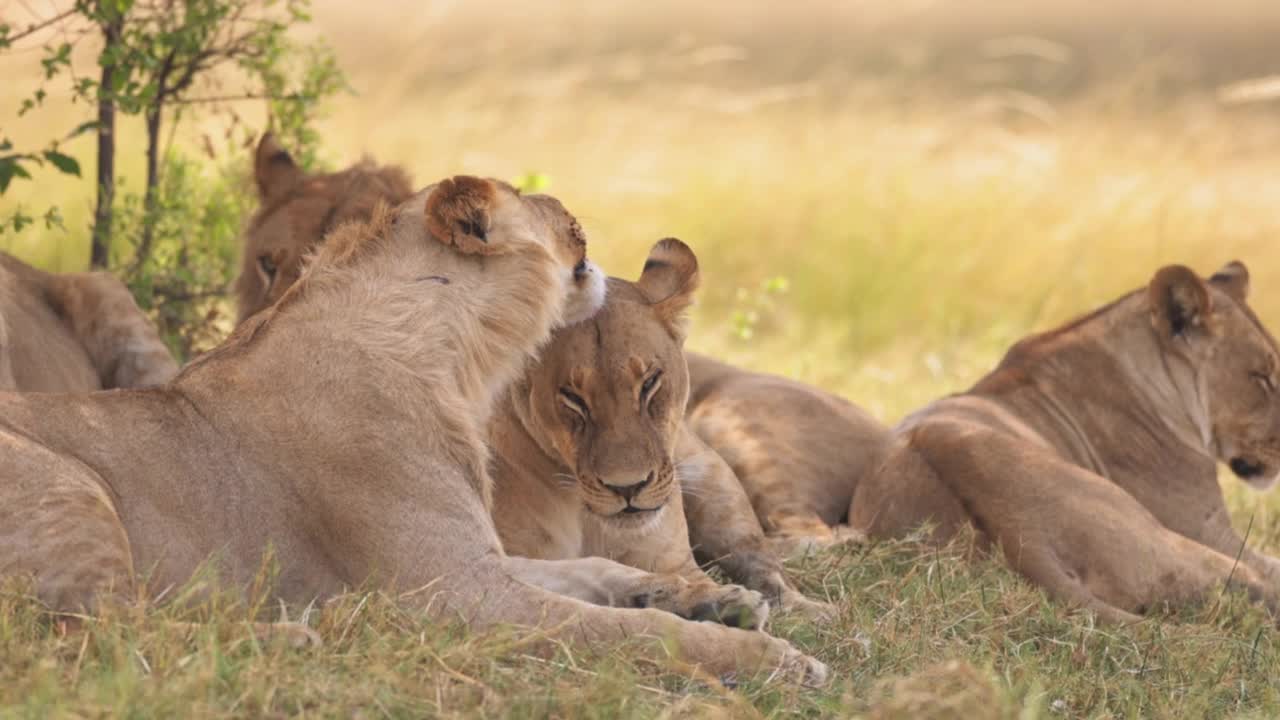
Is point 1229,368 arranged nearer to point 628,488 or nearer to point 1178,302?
point 1178,302

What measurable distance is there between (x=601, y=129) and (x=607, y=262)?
3.15 meters

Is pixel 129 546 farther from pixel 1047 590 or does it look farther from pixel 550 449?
pixel 1047 590

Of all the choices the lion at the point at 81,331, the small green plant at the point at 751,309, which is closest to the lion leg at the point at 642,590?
the lion at the point at 81,331

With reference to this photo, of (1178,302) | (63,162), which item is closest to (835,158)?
(1178,302)

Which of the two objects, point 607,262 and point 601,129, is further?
point 601,129

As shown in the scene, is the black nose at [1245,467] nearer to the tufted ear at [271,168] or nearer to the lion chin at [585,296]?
the lion chin at [585,296]

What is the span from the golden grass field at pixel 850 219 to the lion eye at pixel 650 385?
1.90 ft

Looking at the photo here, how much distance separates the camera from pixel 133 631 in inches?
118

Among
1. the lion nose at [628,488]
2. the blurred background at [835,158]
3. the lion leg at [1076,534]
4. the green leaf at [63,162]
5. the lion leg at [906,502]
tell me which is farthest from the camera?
the blurred background at [835,158]

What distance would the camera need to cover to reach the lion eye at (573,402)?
3873 millimetres

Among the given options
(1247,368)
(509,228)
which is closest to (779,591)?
(509,228)

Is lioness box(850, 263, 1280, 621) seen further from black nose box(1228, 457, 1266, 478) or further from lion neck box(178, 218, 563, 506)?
lion neck box(178, 218, 563, 506)

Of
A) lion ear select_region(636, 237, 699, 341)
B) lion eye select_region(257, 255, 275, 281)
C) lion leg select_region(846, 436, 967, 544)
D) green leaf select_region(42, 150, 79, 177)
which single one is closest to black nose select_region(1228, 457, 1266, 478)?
lion leg select_region(846, 436, 967, 544)

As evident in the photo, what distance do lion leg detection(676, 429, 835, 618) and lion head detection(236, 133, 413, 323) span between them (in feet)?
3.75
